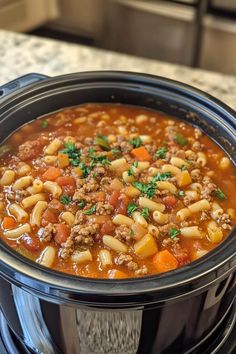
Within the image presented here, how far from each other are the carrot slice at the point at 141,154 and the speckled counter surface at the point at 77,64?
58cm

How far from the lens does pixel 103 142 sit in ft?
4.16

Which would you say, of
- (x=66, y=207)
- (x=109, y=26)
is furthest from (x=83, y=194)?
(x=109, y=26)

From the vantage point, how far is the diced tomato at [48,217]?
1.03 meters

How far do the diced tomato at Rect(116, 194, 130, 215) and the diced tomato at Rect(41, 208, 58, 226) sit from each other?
13 cm

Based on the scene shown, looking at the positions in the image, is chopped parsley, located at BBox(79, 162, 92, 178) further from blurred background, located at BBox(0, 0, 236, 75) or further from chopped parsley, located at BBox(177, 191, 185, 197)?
blurred background, located at BBox(0, 0, 236, 75)

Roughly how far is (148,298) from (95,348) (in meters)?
0.18

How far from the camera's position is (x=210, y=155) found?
1259 mm

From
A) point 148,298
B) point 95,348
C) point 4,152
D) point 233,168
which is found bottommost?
point 95,348

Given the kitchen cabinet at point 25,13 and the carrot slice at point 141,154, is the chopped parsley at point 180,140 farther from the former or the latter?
the kitchen cabinet at point 25,13

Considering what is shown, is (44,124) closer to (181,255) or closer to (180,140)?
(180,140)

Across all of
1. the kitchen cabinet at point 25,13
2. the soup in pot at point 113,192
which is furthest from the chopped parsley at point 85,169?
the kitchen cabinet at point 25,13

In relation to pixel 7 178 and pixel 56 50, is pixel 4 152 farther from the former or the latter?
pixel 56 50

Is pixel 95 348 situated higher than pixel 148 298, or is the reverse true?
pixel 148 298

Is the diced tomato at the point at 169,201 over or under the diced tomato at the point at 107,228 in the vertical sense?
over
